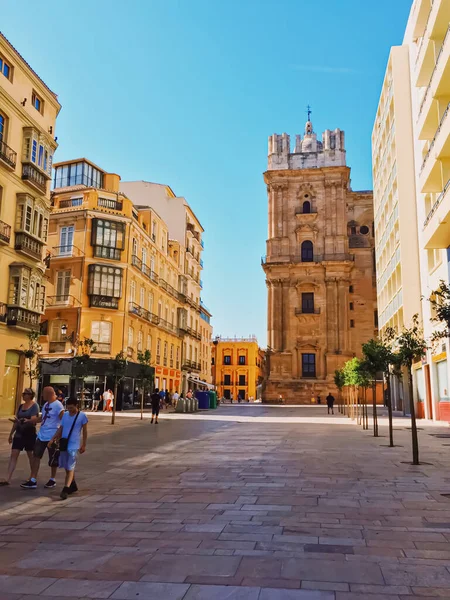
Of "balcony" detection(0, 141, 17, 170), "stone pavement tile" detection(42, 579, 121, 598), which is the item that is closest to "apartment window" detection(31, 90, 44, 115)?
"balcony" detection(0, 141, 17, 170)

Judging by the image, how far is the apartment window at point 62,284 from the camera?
127ft

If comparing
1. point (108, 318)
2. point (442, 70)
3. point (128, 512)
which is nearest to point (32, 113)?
point (108, 318)

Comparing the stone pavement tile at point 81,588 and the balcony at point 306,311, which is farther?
the balcony at point 306,311

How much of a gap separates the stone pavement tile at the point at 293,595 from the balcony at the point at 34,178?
2573 cm

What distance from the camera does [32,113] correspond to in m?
28.0

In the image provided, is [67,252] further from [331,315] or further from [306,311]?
[331,315]

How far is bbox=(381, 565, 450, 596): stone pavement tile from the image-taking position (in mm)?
4652

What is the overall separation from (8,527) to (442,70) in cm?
2081

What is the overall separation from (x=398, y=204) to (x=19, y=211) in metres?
20.8

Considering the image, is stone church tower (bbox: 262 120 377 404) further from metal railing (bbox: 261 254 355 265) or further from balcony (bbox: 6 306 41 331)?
balcony (bbox: 6 306 41 331)

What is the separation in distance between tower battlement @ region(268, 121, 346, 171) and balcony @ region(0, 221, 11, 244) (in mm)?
44923

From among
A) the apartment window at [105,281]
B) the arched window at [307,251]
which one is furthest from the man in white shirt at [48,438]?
the arched window at [307,251]

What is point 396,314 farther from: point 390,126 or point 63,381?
point 63,381

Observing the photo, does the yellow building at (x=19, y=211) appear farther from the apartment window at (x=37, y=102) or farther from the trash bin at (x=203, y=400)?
the trash bin at (x=203, y=400)
